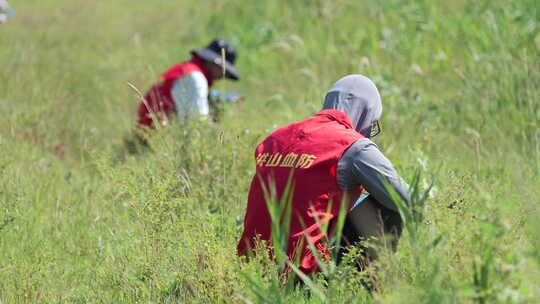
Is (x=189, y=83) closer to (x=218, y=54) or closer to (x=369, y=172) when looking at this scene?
(x=218, y=54)

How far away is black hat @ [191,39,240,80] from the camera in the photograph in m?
5.83

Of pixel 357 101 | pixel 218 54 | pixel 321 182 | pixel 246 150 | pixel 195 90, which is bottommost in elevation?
pixel 246 150

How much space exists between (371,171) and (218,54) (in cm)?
342

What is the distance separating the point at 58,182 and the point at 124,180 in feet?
→ 4.61

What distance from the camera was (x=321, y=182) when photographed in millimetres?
2863

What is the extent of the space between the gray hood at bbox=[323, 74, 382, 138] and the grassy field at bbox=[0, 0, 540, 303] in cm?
44

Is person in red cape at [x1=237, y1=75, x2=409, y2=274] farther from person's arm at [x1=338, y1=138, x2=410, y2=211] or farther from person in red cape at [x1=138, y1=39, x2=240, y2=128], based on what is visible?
person in red cape at [x1=138, y1=39, x2=240, y2=128]

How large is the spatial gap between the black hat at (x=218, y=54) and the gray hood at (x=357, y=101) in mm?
2655

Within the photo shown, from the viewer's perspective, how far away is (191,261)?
9.43 ft

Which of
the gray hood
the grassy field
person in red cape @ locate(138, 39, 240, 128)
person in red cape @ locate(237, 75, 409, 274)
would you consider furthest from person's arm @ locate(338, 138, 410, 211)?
person in red cape @ locate(138, 39, 240, 128)

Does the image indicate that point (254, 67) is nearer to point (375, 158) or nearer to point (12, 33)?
point (12, 33)

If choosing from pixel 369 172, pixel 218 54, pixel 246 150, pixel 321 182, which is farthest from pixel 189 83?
pixel 369 172

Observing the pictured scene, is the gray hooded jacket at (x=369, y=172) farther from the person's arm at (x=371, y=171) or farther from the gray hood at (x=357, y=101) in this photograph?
the gray hood at (x=357, y=101)

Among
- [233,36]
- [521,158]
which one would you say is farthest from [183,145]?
[233,36]
